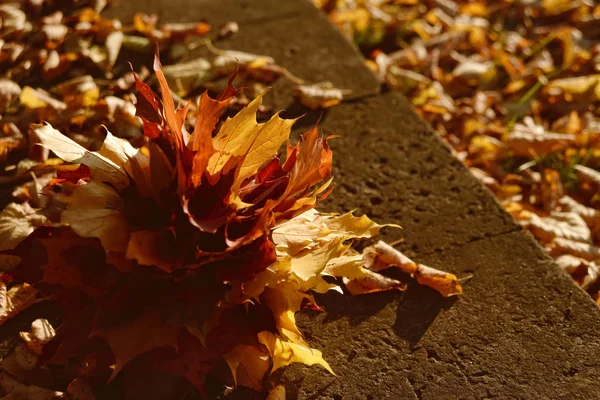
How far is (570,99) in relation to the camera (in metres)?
3.13

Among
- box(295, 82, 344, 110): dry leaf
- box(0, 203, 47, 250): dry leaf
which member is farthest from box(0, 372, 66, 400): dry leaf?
box(295, 82, 344, 110): dry leaf

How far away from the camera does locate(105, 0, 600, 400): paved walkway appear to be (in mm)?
1672

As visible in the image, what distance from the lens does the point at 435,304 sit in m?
1.88

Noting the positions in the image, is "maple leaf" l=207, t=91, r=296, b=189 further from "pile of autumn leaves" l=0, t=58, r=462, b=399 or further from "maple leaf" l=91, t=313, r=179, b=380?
"maple leaf" l=91, t=313, r=179, b=380

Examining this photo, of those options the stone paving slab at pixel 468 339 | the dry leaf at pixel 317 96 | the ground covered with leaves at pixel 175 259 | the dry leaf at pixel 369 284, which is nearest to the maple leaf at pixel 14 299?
the ground covered with leaves at pixel 175 259

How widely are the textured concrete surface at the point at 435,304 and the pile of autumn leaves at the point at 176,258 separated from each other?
0.82ft

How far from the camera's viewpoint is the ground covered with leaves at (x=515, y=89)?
2.52 m

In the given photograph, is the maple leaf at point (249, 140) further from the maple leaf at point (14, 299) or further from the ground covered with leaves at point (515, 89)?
the ground covered with leaves at point (515, 89)

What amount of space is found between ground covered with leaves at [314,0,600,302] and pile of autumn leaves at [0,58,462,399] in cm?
115

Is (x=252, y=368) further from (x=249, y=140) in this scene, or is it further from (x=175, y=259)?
(x=249, y=140)

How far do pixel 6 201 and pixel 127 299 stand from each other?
85 centimetres

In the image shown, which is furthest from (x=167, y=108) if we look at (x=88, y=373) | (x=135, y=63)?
(x=135, y=63)

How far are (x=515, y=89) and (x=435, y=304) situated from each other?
1.80m

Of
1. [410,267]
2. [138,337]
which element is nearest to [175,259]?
[138,337]
